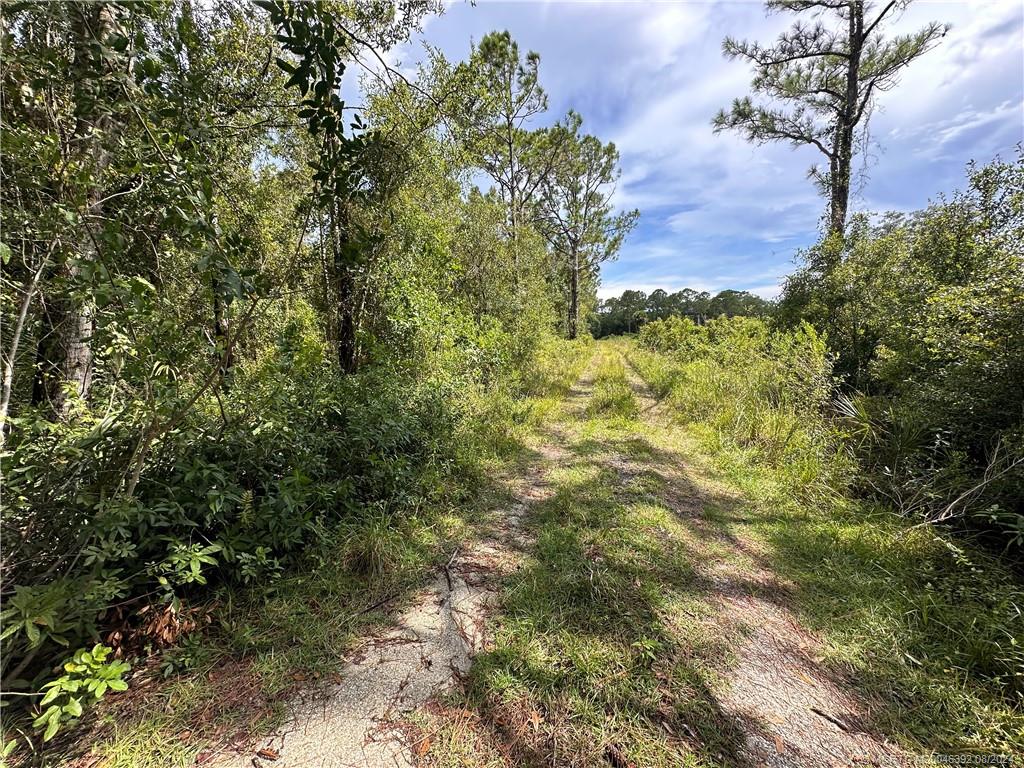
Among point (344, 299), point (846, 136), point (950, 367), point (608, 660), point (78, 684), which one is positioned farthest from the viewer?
point (846, 136)

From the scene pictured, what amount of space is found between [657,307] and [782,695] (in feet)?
226

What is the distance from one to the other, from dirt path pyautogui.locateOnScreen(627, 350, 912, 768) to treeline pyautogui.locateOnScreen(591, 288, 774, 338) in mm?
45955

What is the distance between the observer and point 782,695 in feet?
5.22

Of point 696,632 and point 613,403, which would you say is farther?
point 613,403

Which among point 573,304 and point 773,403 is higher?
point 573,304

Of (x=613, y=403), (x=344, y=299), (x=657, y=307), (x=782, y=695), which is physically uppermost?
(x=657, y=307)

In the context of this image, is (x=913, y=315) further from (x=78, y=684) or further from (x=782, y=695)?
(x=78, y=684)

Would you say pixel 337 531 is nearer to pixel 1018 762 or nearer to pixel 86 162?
pixel 86 162

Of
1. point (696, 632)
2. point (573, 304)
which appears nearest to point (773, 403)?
point (696, 632)

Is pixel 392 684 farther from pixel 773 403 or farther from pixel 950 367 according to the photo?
pixel 773 403

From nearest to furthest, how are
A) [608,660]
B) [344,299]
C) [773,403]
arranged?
1. [608,660]
2. [344,299]
3. [773,403]

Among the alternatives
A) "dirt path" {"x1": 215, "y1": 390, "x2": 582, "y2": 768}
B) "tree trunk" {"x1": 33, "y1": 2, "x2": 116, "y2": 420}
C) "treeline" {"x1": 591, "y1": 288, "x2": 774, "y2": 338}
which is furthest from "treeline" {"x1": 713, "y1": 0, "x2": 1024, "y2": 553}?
"treeline" {"x1": 591, "y1": 288, "x2": 774, "y2": 338}

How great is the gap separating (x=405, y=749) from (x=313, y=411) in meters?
2.05

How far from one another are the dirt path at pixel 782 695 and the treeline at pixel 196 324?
2042 mm
